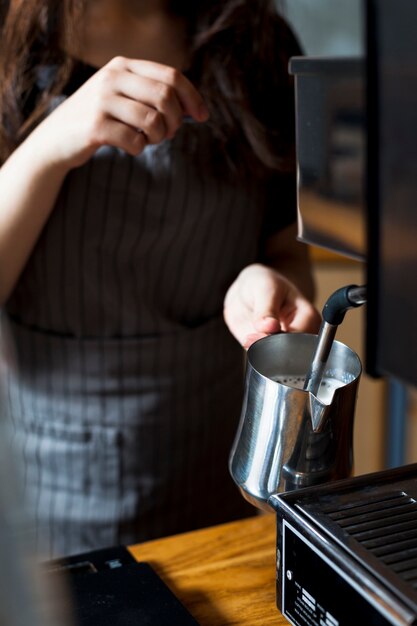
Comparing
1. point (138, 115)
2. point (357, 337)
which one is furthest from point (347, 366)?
point (357, 337)

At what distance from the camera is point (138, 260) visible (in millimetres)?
1019

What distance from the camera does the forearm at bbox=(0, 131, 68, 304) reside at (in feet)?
2.85

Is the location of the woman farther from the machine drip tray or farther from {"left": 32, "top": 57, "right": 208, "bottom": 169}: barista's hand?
the machine drip tray

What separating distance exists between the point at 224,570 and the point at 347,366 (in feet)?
0.69

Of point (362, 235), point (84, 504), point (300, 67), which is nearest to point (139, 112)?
point (300, 67)

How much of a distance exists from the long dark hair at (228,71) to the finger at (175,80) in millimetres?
210

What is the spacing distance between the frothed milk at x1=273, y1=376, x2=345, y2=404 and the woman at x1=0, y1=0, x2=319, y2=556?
22cm

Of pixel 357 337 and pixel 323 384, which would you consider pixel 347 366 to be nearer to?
pixel 323 384

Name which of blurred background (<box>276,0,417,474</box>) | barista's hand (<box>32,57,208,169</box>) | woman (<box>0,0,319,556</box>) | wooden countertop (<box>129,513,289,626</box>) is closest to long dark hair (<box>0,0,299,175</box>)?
woman (<box>0,0,319,556</box>)

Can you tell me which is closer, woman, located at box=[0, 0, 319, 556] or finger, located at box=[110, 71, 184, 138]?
finger, located at box=[110, 71, 184, 138]

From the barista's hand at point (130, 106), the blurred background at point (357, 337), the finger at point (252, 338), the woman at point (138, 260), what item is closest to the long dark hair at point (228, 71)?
the woman at point (138, 260)

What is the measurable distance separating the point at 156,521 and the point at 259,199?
43 cm

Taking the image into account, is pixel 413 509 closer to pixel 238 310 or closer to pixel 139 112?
pixel 238 310

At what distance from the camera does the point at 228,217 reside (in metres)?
1.04
